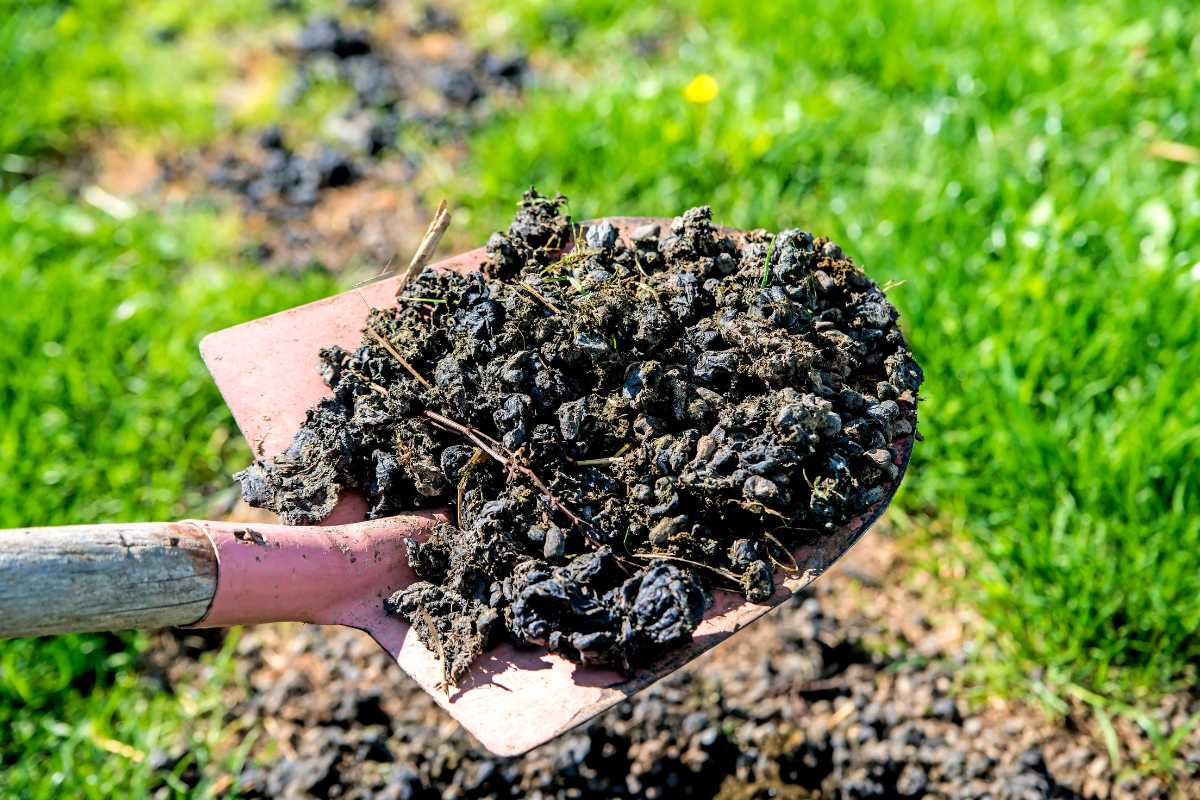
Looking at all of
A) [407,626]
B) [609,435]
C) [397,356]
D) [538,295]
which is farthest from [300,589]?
[538,295]

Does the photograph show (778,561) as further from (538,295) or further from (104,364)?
(104,364)

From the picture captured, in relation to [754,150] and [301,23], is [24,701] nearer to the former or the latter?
[754,150]

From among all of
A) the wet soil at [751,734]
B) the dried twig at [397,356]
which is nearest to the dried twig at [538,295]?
the dried twig at [397,356]

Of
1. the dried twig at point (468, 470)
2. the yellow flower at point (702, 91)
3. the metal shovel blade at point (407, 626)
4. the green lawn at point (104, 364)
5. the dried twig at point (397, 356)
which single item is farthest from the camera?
the yellow flower at point (702, 91)

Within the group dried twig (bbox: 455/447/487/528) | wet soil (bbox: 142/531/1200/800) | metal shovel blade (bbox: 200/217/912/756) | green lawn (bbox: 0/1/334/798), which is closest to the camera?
metal shovel blade (bbox: 200/217/912/756)

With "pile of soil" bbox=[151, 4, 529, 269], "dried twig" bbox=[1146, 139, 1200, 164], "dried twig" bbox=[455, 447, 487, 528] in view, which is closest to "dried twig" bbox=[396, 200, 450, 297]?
"dried twig" bbox=[455, 447, 487, 528]

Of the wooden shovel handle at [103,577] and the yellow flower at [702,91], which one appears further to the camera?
the yellow flower at [702,91]

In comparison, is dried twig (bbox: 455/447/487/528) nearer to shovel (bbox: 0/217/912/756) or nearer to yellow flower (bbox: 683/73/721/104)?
shovel (bbox: 0/217/912/756)

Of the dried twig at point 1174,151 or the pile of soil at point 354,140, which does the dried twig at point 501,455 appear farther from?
the dried twig at point 1174,151
